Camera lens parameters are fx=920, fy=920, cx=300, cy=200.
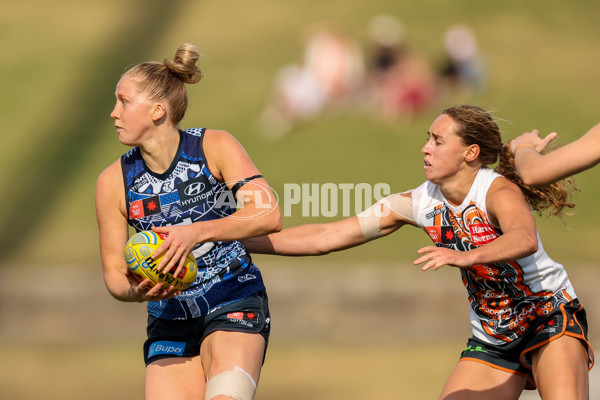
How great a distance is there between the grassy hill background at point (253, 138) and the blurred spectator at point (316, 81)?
275mm

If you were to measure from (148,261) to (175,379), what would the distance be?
2.14ft

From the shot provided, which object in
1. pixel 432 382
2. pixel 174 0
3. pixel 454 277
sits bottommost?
pixel 432 382

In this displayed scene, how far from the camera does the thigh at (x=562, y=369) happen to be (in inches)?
169

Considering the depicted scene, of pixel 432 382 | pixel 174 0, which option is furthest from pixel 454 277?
pixel 174 0

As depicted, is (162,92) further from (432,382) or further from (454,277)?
(454,277)

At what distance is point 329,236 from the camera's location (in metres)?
5.12

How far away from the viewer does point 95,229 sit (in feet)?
52.6

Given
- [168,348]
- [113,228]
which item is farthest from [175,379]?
[113,228]

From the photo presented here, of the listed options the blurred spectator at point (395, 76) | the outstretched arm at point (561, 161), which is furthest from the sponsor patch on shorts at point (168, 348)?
the blurred spectator at point (395, 76)

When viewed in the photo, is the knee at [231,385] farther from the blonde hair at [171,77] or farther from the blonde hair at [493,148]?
the blonde hair at [493,148]

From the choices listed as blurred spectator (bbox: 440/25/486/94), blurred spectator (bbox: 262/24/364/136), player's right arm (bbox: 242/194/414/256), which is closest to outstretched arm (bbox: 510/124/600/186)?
player's right arm (bbox: 242/194/414/256)

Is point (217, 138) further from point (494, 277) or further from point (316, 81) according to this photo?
point (316, 81)

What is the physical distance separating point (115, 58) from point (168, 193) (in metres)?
15.3

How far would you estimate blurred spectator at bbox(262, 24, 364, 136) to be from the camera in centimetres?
1859
